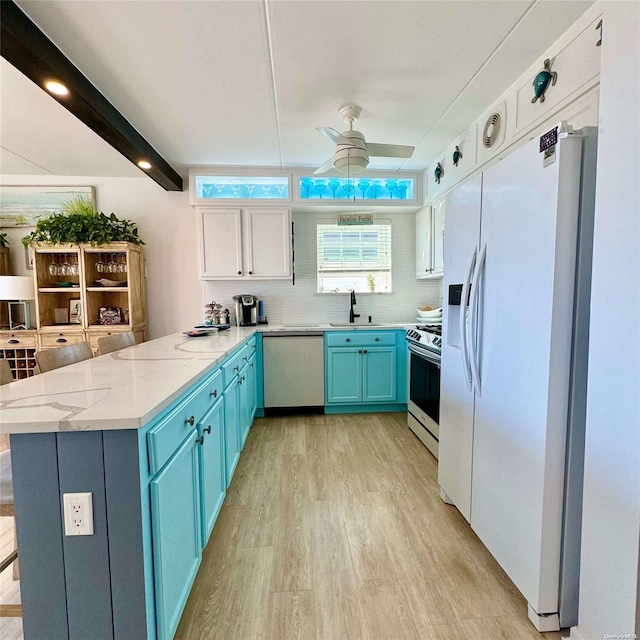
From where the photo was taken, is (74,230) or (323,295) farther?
(323,295)

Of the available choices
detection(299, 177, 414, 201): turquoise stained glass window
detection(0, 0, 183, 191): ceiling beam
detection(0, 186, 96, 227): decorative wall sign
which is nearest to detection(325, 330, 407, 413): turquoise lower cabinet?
detection(299, 177, 414, 201): turquoise stained glass window

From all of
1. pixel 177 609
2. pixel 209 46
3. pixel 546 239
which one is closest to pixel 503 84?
pixel 546 239

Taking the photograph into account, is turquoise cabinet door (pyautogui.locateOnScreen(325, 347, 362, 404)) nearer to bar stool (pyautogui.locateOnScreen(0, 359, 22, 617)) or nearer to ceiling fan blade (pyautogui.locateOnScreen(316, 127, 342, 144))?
ceiling fan blade (pyautogui.locateOnScreen(316, 127, 342, 144))

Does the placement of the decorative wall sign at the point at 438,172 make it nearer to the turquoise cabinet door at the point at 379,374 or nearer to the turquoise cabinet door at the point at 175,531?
the turquoise cabinet door at the point at 379,374

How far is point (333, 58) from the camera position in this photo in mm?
1890

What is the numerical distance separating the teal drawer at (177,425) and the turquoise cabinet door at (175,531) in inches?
1.6

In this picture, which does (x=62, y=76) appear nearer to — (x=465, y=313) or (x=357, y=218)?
(x=465, y=313)

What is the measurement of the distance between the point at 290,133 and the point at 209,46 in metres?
1.05

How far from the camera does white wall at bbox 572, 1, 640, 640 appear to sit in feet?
3.12

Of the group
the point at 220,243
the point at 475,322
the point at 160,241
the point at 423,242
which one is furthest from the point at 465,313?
the point at 160,241

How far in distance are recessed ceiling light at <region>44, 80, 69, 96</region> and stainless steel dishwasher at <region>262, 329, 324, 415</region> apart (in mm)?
2290

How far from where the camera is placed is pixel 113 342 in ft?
7.65

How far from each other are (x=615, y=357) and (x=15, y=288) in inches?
181

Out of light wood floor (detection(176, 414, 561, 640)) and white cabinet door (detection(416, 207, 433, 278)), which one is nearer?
light wood floor (detection(176, 414, 561, 640))
